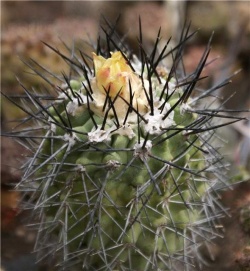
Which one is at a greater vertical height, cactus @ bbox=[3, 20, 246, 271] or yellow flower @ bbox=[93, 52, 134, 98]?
yellow flower @ bbox=[93, 52, 134, 98]

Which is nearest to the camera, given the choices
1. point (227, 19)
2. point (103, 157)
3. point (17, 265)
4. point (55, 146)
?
point (103, 157)

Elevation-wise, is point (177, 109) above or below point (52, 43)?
below

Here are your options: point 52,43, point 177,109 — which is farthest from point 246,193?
point 52,43

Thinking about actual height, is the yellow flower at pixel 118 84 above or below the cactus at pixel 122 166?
above

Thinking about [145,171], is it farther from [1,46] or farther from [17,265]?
[1,46]

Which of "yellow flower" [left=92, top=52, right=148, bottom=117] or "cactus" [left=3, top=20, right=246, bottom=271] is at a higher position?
"yellow flower" [left=92, top=52, right=148, bottom=117]

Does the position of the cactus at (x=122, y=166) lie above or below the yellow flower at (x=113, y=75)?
below
